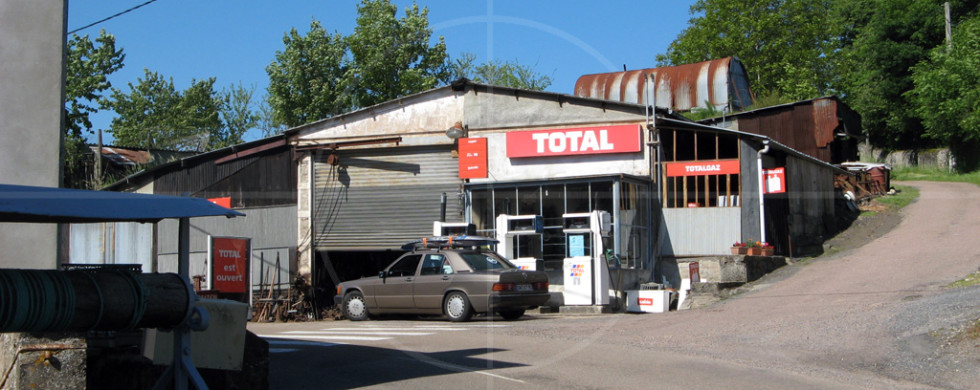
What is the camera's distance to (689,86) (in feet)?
125

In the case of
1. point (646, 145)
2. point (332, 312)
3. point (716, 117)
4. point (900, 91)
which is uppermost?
point (900, 91)

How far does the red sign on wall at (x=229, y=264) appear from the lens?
2128 centimetres

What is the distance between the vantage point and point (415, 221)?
90.5 ft

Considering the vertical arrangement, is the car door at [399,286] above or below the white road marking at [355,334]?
above

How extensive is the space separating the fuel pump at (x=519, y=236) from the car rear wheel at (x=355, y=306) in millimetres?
4920

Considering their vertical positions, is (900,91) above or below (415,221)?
above

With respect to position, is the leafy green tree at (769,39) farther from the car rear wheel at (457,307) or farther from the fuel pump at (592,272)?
the car rear wheel at (457,307)

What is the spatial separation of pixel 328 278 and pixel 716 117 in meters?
15.8

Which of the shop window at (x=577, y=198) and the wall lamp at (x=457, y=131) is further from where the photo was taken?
the wall lamp at (x=457, y=131)

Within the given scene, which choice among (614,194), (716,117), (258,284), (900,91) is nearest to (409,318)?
(614,194)

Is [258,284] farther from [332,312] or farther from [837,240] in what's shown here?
[837,240]

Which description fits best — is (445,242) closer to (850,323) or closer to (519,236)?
(519,236)

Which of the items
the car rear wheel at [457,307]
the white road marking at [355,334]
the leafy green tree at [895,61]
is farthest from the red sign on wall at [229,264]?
the leafy green tree at [895,61]

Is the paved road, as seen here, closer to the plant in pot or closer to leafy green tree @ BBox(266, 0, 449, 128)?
the plant in pot
